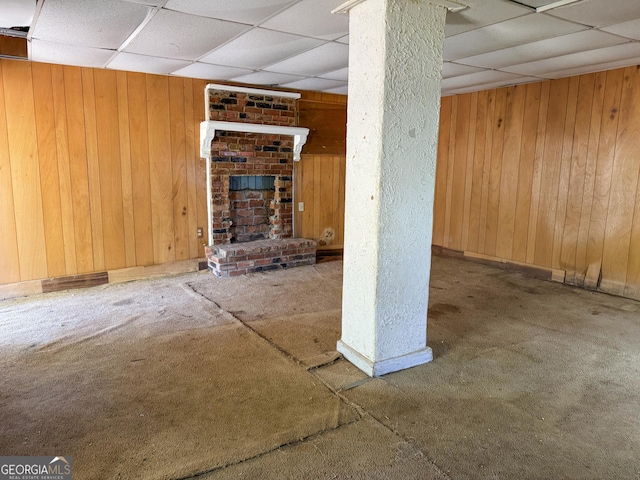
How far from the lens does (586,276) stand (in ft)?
14.6

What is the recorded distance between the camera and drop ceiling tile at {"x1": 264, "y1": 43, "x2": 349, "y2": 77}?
11.3 ft

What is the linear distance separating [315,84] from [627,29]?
9.81ft

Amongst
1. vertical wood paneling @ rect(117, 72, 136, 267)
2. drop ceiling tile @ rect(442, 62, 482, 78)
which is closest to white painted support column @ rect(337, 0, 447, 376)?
drop ceiling tile @ rect(442, 62, 482, 78)

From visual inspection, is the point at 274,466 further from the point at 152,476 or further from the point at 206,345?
the point at 206,345

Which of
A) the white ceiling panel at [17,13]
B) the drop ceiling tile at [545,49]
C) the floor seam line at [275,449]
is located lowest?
the floor seam line at [275,449]

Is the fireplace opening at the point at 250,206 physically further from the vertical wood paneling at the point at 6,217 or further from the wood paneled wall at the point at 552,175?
the wood paneled wall at the point at 552,175

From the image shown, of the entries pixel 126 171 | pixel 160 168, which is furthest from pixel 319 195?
pixel 126 171

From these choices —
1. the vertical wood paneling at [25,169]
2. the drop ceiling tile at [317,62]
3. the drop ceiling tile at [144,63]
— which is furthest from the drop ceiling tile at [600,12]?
the vertical wood paneling at [25,169]

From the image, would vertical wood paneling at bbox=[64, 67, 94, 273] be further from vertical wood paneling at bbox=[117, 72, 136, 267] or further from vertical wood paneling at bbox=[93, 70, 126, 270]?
vertical wood paneling at bbox=[117, 72, 136, 267]

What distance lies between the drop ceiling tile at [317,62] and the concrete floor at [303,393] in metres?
2.16

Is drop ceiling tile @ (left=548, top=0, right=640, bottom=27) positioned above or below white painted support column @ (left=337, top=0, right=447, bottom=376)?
above

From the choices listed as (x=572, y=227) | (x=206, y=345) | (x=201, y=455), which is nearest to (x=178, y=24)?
(x=206, y=345)

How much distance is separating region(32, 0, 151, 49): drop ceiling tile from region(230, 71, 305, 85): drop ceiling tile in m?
1.44

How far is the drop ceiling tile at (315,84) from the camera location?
4.75 meters
